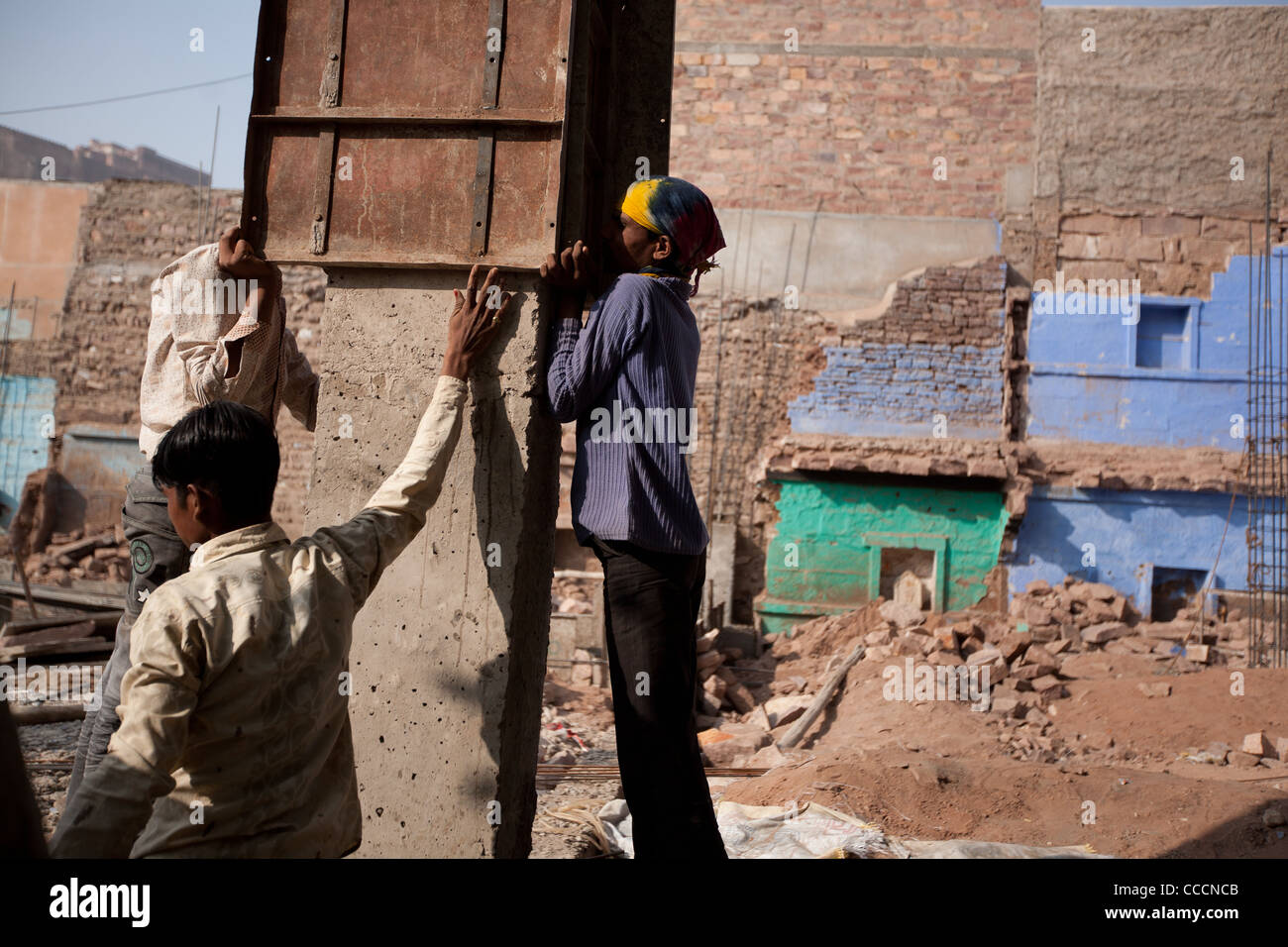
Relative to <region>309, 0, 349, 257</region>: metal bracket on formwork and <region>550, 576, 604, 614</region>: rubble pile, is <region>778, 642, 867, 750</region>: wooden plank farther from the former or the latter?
<region>309, 0, 349, 257</region>: metal bracket on formwork

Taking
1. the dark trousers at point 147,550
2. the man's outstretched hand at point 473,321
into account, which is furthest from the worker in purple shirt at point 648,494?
the dark trousers at point 147,550

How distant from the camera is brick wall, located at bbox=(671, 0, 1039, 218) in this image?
13.5 metres

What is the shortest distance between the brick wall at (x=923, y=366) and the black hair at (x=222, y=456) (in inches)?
453

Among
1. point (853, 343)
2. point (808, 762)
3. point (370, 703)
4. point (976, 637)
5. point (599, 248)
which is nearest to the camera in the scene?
point (370, 703)

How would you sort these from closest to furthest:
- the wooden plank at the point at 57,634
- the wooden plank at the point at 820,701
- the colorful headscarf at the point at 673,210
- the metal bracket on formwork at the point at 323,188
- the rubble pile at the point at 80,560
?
1. the colorful headscarf at the point at 673,210
2. the metal bracket on formwork at the point at 323,188
3. the wooden plank at the point at 820,701
4. the wooden plank at the point at 57,634
5. the rubble pile at the point at 80,560

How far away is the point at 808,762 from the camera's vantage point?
20.5ft

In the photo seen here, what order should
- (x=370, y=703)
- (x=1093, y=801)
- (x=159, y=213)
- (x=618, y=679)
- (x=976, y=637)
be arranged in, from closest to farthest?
(x=618, y=679)
(x=370, y=703)
(x=1093, y=801)
(x=976, y=637)
(x=159, y=213)

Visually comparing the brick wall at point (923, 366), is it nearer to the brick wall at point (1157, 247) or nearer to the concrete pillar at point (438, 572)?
the brick wall at point (1157, 247)

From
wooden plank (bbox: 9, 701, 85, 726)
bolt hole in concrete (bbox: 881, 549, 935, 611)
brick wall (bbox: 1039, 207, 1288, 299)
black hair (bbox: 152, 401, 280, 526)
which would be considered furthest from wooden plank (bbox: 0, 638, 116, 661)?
brick wall (bbox: 1039, 207, 1288, 299)

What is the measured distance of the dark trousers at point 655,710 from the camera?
299 cm

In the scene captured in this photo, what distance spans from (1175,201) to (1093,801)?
1014 cm

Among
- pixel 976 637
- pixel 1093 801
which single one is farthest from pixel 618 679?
pixel 976 637

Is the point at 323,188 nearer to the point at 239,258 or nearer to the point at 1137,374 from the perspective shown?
the point at 239,258

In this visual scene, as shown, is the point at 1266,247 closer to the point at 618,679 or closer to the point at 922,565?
the point at 922,565
